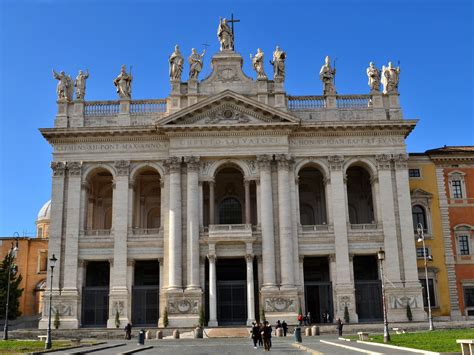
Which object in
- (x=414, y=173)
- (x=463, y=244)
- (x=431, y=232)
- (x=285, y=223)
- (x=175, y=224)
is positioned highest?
(x=414, y=173)

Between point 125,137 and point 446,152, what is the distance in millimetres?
27365

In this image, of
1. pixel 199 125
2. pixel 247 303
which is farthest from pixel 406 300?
pixel 199 125

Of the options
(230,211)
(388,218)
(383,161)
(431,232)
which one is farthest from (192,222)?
(431,232)

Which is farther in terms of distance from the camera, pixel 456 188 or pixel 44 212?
pixel 44 212

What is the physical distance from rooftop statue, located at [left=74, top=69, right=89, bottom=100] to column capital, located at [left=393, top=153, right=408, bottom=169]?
2650cm

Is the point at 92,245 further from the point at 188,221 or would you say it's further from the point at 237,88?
the point at 237,88

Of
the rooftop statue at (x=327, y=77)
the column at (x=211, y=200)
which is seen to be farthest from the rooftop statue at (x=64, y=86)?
the rooftop statue at (x=327, y=77)

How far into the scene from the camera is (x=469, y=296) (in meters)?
48.4

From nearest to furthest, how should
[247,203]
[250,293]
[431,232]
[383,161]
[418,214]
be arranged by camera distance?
[250,293] < [247,203] < [383,161] < [431,232] < [418,214]

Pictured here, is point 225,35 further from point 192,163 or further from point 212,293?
point 212,293

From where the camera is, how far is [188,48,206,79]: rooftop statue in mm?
48969

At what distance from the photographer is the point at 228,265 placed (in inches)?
1861

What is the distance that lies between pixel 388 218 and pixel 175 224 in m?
16.8

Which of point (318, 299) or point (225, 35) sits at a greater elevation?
point (225, 35)
